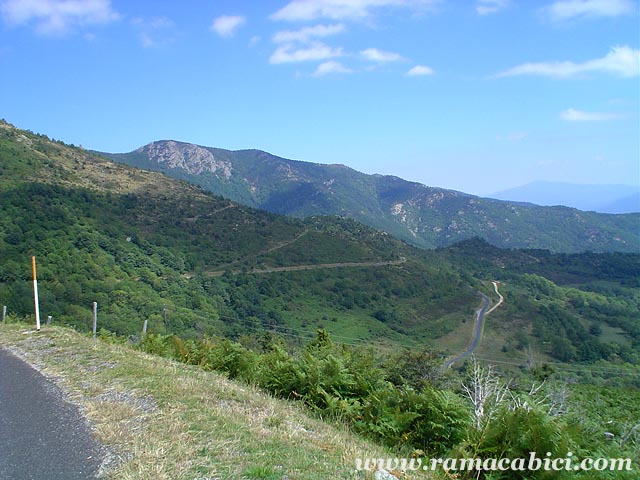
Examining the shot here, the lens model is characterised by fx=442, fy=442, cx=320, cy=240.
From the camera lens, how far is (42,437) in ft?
15.2

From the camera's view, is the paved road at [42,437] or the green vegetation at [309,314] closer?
the paved road at [42,437]

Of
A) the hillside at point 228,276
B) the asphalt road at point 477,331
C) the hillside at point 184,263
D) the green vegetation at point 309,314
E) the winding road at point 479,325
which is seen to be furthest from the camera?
the winding road at point 479,325

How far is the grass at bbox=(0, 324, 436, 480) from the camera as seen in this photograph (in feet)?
13.0

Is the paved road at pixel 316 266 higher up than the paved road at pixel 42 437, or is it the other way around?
the paved road at pixel 42 437

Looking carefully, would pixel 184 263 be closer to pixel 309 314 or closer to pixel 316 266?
pixel 309 314

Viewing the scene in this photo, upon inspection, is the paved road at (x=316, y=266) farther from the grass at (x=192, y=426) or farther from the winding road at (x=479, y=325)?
the grass at (x=192, y=426)

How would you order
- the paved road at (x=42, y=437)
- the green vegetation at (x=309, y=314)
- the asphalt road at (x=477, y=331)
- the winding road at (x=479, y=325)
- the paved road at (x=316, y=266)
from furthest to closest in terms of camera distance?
the paved road at (x=316, y=266), the winding road at (x=479, y=325), the asphalt road at (x=477, y=331), the green vegetation at (x=309, y=314), the paved road at (x=42, y=437)

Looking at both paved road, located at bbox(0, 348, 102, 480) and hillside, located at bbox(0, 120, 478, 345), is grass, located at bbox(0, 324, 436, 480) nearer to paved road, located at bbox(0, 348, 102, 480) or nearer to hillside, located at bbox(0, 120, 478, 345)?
paved road, located at bbox(0, 348, 102, 480)

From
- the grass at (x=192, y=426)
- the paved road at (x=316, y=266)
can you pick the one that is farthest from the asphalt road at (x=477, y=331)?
the grass at (x=192, y=426)

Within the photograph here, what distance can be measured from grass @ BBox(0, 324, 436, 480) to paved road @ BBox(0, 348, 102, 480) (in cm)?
18

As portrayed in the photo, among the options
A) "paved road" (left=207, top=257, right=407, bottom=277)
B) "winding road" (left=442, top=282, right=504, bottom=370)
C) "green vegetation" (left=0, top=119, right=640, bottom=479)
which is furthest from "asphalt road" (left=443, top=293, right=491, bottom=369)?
"paved road" (left=207, top=257, right=407, bottom=277)

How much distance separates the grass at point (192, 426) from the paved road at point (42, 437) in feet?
0.60

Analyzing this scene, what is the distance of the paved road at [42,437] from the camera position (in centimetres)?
395

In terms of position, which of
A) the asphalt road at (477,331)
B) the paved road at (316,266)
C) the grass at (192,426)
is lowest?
the asphalt road at (477,331)
